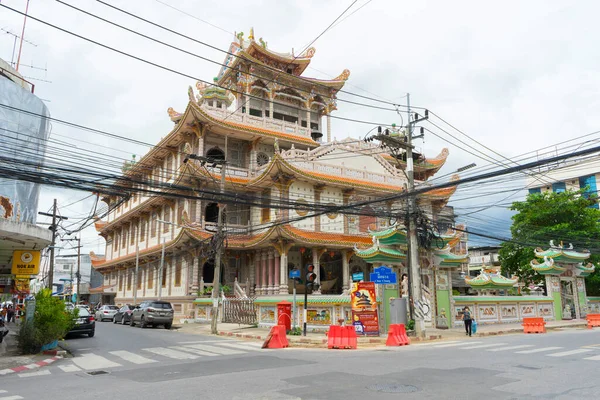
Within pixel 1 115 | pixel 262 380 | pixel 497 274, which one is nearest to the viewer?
pixel 262 380

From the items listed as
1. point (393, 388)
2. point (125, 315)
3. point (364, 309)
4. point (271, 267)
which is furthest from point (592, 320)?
point (125, 315)

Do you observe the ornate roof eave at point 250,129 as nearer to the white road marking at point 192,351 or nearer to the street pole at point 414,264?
the street pole at point 414,264

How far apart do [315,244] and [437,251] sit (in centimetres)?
951

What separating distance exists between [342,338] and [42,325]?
10204mm

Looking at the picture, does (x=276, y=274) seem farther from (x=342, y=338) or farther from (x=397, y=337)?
(x=342, y=338)

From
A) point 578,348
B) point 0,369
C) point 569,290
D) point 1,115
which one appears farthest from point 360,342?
point 569,290

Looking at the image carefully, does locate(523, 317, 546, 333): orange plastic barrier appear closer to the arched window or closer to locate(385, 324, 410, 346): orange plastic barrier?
locate(385, 324, 410, 346): orange plastic barrier

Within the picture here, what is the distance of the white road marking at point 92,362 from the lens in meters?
12.3

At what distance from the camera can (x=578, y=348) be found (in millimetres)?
15203

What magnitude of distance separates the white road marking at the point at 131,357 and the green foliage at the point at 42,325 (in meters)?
2.03

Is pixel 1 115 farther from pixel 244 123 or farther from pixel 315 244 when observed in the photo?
pixel 315 244

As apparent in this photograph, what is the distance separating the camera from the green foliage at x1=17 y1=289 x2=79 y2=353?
1510cm

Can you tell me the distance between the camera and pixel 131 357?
1394 cm

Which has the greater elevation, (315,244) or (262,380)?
(315,244)
